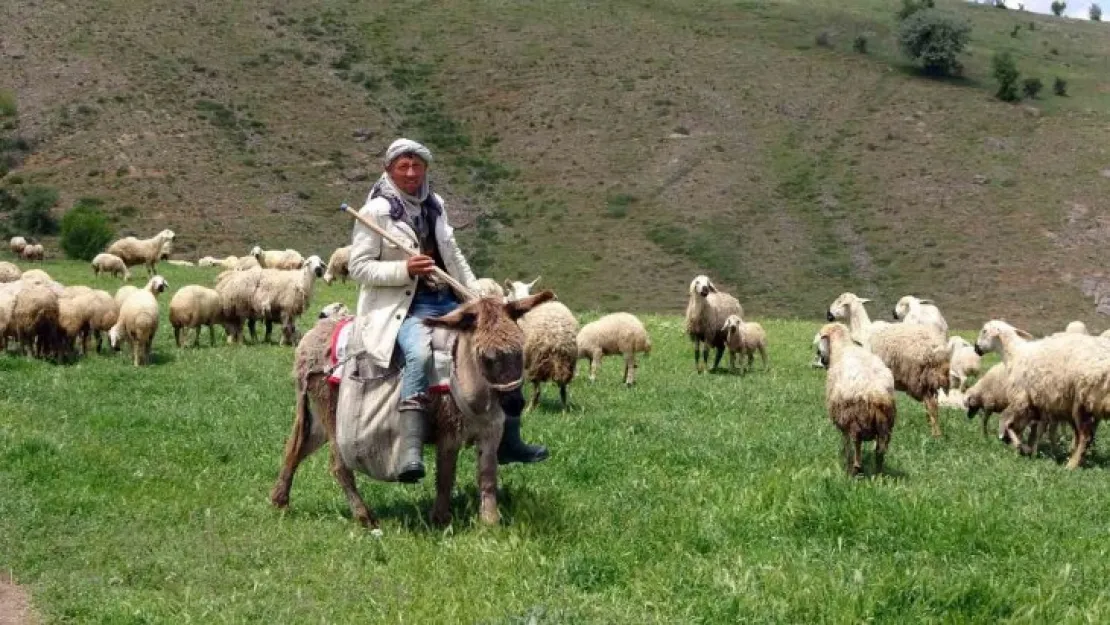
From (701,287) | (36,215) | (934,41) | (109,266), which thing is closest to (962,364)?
(701,287)

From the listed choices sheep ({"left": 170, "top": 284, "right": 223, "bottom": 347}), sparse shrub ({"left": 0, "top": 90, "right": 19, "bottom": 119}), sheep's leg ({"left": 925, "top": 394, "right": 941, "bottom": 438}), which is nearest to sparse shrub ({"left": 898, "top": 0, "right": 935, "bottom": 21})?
sparse shrub ({"left": 0, "top": 90, "right": 19, "bottom": 119})

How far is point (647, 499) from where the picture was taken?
7902 mm

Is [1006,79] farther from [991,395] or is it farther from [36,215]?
[991,395]

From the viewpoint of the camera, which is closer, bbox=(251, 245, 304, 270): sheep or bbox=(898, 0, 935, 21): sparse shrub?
bbox=(251, 245, 304, 270): sheep

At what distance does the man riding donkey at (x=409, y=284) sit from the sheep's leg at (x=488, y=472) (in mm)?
220

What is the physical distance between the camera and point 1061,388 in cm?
1069

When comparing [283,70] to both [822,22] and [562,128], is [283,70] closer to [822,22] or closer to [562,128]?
[562,128]

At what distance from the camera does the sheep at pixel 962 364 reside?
16469 millimetres

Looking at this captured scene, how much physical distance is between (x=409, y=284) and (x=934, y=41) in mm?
72607

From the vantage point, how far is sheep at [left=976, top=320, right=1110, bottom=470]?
34.0 ft

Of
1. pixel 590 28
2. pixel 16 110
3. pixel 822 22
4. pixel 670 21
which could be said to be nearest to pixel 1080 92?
pixel 822 22

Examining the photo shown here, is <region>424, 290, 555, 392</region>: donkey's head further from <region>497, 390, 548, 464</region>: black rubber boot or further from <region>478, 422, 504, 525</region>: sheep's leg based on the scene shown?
<region>497, 390, 548, 464</region>: black rubber boot

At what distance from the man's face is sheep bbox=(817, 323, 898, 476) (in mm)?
4103

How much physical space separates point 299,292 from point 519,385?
14.6 metres
